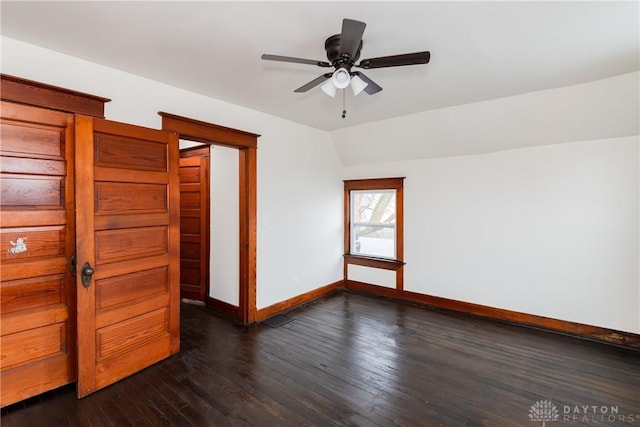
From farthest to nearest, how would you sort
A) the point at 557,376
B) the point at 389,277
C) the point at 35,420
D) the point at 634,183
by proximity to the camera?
the point at 389,277, the point at 634,183, the point at 557,376, the point at 35,420

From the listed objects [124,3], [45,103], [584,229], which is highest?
[124,3]

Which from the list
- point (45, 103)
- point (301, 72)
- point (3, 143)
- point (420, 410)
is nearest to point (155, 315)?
point (3, 143)

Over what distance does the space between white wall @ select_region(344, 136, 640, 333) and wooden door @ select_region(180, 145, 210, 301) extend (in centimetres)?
297

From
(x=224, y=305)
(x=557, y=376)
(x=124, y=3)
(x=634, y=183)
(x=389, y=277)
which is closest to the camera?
(x=124, y=3)

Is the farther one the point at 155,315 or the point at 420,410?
the point at 155,315

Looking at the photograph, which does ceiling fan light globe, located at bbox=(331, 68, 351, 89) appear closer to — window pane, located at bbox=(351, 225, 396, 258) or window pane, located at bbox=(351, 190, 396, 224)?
window pane, located at bbox=(351, 190, 396, 224)

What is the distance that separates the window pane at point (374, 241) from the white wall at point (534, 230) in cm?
32

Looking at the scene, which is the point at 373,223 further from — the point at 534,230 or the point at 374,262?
the point at 534,230

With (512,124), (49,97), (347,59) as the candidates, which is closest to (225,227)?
(49,97)

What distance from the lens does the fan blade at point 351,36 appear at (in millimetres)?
1557

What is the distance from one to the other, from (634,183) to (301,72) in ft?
11.7

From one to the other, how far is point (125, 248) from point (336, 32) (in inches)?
92.6

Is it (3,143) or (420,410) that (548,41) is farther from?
(3,143)

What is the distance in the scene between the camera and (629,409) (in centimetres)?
215
